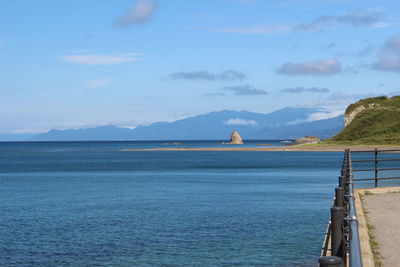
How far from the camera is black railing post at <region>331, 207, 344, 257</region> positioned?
764cm

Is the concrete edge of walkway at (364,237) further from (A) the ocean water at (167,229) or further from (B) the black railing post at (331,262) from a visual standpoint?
(B) the black railing post at (331,262)

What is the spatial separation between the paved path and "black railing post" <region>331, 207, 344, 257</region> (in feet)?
12.5

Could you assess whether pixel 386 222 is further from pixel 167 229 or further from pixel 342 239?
pixel 167 229

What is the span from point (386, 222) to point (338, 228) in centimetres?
925

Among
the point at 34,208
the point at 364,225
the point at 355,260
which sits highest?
the point at 355,260

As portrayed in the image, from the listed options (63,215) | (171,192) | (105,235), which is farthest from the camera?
(171,192)

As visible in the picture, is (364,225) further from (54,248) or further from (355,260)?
(54,248)

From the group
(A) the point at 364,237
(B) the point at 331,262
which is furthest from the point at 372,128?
(B) the point at 331,262

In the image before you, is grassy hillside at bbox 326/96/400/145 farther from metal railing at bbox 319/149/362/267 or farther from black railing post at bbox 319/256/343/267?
black railing post at bbox 319/256/343/267

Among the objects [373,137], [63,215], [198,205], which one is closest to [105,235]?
[63,215]

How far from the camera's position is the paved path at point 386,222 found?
40.1 feet

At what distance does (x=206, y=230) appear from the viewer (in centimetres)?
2578

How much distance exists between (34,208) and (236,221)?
1535cm

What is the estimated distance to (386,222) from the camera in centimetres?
1631
